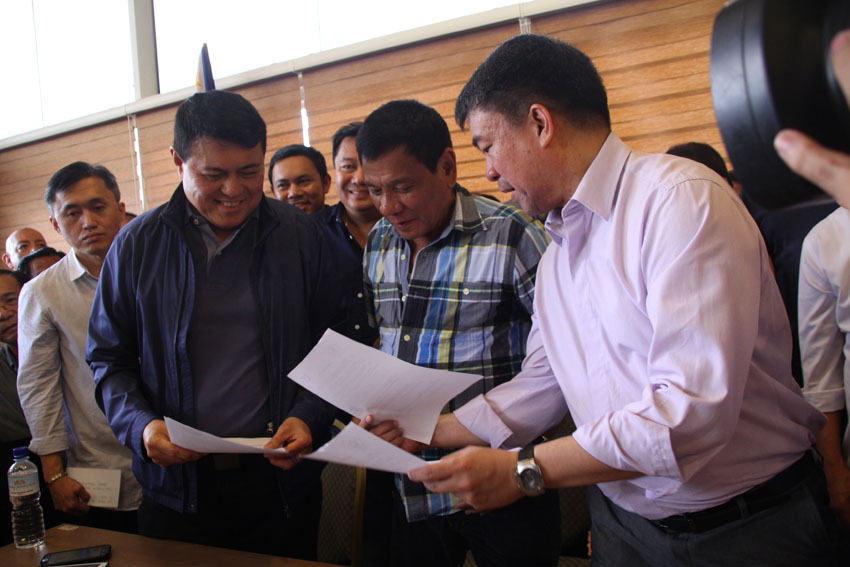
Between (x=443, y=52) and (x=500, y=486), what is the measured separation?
331cm

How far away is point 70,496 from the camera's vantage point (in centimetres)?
195

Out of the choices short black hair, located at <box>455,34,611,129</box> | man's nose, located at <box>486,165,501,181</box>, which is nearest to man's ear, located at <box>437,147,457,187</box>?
man's nose, located at <box>486,165,501,181</box>

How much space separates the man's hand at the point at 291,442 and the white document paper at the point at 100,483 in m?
0.87

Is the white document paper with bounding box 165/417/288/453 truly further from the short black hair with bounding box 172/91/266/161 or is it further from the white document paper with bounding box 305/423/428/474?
the short black hair with bounding box 172/91/266/161

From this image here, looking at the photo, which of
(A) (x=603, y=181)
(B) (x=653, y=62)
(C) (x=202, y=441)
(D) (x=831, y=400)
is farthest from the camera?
(B) (x=653, y=62)

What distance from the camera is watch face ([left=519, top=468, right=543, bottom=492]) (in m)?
0.97

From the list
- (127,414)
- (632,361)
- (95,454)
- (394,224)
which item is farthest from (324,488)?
(632,361)

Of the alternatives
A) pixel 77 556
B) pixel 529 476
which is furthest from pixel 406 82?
pixel 529 476

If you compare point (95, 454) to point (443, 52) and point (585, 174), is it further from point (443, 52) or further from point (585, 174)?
point (443, 52)

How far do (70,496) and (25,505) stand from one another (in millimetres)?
330

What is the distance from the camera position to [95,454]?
2.09m

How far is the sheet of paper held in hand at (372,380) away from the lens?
1.17 metres

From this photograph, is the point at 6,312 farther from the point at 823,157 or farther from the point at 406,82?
the point at 823,157

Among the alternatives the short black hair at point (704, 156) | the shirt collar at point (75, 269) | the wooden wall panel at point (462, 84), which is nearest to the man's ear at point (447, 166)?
the short black hair at point (704, 156)
